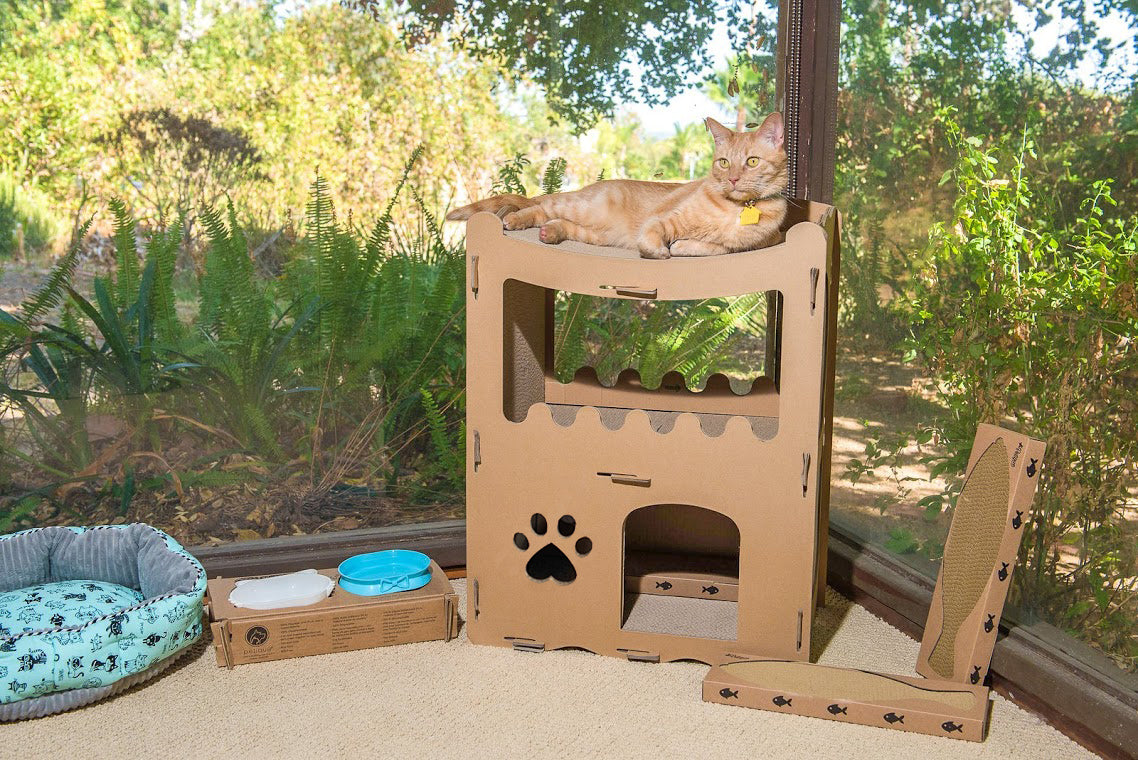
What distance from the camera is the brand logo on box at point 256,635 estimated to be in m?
1.92

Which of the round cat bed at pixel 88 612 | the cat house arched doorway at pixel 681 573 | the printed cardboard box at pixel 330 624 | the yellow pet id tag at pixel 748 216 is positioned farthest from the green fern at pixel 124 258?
the yellow pet id tag at pixel 748 216

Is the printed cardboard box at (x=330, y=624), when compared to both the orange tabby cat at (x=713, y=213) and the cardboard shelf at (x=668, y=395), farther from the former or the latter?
the orange tabby cat at (x=713, y=213)

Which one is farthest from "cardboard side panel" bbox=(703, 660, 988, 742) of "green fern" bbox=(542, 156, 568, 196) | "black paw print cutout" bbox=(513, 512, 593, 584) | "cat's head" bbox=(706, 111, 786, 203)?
"green fern" bbox=(542, 156, 568, 196)

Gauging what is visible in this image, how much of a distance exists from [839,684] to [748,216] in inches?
34.7

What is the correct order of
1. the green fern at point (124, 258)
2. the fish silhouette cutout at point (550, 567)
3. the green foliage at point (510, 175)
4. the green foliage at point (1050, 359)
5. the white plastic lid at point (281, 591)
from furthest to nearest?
the green foliage at point (510, 175) → the green fern at point (124, 258) → the fish silhouette cutout at point (550, 567) → the white plastic lid at point (281, 591) → the green foliage at point (1050, 359)

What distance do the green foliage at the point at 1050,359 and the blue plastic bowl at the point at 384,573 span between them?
1131mm

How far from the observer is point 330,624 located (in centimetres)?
197

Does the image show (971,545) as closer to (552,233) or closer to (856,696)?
(856,696)

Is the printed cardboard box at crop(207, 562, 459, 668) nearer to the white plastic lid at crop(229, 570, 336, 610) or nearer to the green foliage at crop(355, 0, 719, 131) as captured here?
the white plastic lid at crop(229, 570, 336, 610)

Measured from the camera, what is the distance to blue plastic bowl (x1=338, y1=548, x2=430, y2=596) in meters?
2.04

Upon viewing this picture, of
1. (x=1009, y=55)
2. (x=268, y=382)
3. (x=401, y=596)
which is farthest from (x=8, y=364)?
(x=1009, y=55)

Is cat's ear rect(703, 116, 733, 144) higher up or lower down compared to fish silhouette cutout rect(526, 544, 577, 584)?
higher up

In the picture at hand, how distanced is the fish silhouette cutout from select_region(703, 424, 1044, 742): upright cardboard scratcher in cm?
41

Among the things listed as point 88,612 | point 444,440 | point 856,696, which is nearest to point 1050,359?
point 856,696
